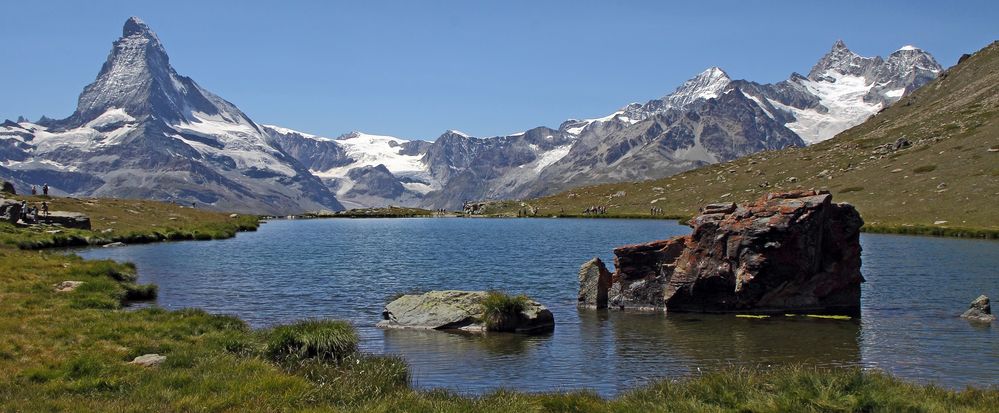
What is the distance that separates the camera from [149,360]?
2083 cm

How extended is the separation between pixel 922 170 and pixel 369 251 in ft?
336

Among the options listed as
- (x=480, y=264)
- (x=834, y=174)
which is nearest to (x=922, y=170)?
(x=834, y=174)

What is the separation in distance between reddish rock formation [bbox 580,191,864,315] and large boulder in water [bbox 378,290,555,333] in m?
8.37

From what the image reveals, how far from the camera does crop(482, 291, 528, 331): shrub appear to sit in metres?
33.3

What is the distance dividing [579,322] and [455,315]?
644 cm

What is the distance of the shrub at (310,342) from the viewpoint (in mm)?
23547

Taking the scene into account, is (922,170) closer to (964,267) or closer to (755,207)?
(964,267)

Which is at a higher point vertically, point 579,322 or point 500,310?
point 500,310

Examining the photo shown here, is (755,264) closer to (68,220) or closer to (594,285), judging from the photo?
(594,285)

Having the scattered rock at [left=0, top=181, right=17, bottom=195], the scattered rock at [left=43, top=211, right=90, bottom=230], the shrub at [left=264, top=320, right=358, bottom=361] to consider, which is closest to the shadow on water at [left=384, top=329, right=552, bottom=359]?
the shrub at [left=264, top=320, right=358, bottom=361]

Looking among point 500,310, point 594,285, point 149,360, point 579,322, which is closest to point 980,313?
point 594,285

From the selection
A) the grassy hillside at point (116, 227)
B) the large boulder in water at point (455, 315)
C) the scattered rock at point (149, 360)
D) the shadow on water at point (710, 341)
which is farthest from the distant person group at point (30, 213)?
the scattered rock at point (149, 360)

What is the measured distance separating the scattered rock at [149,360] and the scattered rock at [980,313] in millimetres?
35798

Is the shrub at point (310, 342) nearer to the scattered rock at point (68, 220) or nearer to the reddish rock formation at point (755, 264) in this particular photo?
the reddish rock formation at point (755, 264)
